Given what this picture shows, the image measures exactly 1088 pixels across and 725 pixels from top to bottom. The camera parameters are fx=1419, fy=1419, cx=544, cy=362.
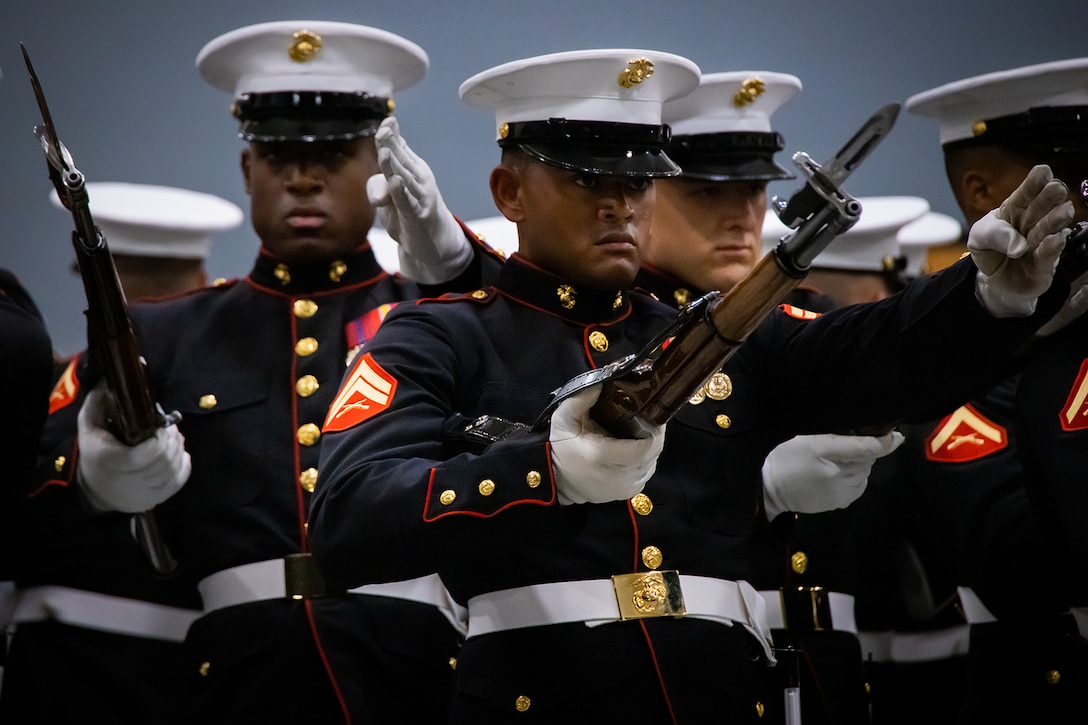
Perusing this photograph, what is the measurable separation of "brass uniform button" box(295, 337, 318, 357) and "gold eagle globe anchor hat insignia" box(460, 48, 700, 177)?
0.92m

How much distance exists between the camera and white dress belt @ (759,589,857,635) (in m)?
3.46

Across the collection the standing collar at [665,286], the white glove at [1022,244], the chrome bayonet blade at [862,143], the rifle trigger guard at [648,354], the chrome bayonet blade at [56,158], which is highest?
the chrome bayonet blade at [862,143]

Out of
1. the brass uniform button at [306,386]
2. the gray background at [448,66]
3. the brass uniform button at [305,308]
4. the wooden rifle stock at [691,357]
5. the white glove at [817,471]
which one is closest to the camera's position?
the wooden rifle stock at [691,357]

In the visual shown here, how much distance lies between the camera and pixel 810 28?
4.21 meters

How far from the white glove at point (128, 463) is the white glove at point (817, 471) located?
4.22 feet

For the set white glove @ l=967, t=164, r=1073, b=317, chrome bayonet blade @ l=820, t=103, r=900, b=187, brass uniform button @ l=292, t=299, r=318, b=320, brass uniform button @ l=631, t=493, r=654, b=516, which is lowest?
brass uniform button @ l=292, t=299, r=318, b=320

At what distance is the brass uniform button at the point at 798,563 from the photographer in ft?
11.5

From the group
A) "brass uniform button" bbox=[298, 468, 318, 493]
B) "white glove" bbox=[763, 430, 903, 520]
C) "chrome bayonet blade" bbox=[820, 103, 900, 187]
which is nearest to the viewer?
"chrome bayonet blade" bbox=[820, 103, 900, 187]

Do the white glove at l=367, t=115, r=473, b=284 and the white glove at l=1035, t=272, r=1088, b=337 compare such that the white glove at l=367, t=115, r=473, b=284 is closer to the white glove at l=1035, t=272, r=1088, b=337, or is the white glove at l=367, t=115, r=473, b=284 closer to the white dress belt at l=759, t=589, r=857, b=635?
the white dress belt at l=759, t=589, r=857, b=635

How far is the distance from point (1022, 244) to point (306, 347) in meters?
1.85

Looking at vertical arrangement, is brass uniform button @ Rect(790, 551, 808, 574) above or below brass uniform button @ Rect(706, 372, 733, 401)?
below

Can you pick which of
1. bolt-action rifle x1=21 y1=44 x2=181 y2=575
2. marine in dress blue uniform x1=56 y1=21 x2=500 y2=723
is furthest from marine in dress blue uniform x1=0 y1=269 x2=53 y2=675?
marine in dress blue uniform x1=56 y1=21 x2=500 y2=723

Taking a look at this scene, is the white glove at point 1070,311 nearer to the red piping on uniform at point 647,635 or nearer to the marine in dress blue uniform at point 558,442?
the marine in dress blue uniform at point 558,442

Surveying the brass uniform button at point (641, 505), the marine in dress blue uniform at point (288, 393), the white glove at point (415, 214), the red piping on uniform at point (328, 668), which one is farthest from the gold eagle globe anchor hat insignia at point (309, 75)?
the brass uniform button at point (641, 505)
